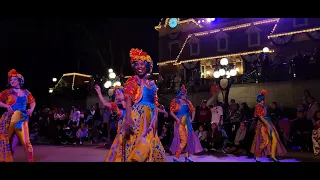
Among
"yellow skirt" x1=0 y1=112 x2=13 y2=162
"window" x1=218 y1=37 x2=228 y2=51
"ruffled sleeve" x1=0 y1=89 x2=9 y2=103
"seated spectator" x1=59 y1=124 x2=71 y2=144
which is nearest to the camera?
"yellow skirt" x1=0 y1=112 x2=13 y2=162

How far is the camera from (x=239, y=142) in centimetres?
903

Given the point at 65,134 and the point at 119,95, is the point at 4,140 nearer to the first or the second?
the point at 119,95

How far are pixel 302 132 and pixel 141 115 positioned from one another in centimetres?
622

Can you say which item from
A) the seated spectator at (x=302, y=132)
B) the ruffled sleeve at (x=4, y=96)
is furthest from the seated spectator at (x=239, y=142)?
the ruffled sleeve at (x=4, y=96)

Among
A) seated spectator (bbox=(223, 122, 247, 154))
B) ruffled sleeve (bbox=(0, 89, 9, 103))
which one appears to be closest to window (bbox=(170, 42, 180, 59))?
seated spectator (bbox=(223, 122, 247, 154))

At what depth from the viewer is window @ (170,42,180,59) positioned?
2572 cm

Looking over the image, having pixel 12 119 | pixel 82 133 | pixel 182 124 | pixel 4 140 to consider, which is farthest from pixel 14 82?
pixel 82 133

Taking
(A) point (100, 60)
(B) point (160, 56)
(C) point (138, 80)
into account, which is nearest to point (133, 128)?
(C) point (138, 80)

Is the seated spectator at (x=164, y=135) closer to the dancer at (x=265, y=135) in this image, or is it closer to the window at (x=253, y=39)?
the dancer at (x=265, y=135)

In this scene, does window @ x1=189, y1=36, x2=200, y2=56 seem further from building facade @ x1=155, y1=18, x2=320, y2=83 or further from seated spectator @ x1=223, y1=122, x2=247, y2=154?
seated spectator @ x1=223, y1=122, x2=247, y2=154

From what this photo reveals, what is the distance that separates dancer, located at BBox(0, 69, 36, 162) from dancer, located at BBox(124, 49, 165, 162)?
262 centimetres

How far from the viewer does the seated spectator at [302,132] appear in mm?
8875
